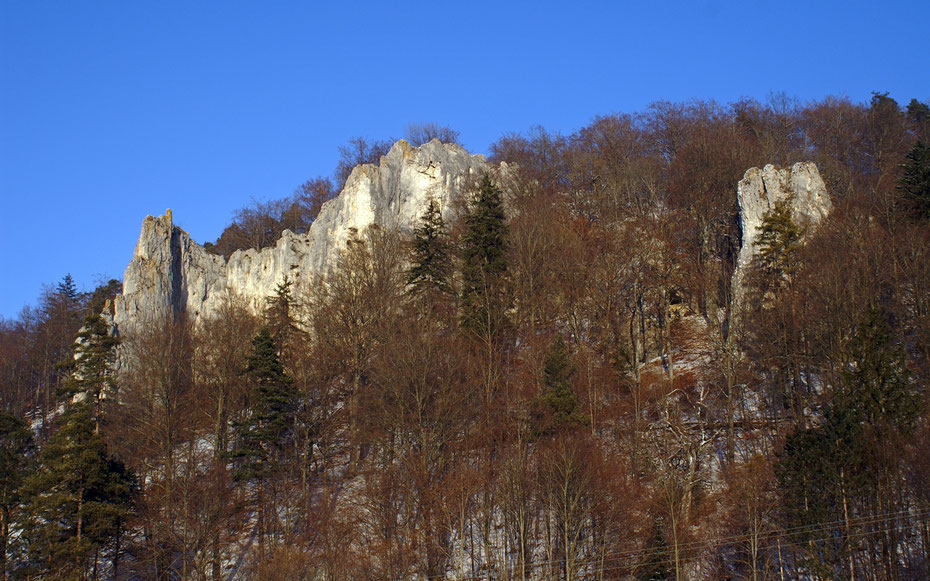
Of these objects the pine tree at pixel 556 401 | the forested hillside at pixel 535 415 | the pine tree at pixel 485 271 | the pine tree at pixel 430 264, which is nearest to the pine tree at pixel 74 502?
the forested hillside at pixel 535 415

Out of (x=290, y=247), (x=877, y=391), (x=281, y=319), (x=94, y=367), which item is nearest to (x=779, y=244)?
(x=877, y=391)

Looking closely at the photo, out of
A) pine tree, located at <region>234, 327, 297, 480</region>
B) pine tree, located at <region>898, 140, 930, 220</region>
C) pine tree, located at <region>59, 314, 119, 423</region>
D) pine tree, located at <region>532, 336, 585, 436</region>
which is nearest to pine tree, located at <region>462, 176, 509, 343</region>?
pine tree, located at <region>532, 336, 585, 436</region>

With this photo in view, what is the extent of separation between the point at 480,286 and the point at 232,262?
25633 millimetres

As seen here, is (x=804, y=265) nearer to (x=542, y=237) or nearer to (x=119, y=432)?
(x=542, y=237)

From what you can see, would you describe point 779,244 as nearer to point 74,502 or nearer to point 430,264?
point 430,264

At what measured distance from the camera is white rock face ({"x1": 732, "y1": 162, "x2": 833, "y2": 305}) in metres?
42.4

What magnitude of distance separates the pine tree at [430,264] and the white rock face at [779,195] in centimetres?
1444

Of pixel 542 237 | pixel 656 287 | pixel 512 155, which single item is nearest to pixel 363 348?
pixel 542 237

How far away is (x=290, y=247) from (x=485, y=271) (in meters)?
20.3

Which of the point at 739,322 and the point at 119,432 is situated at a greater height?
the point at 739,322

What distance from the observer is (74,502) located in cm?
2745

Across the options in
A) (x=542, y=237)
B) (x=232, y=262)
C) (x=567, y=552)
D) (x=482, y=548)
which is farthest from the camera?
(x=232, y=262)

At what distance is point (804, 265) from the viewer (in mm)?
36906

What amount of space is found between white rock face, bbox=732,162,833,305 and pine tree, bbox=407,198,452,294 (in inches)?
568
